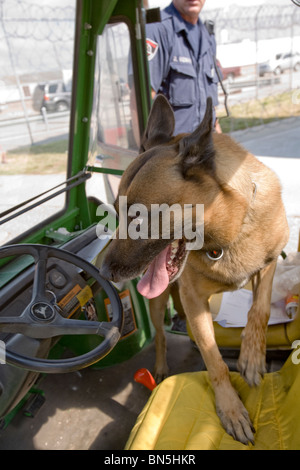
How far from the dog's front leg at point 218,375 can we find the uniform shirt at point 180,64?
162 centimetres

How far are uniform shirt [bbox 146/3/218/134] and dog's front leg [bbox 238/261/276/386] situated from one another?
161cm

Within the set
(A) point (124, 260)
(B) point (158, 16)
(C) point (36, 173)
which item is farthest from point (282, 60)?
(A) point (124, 260)

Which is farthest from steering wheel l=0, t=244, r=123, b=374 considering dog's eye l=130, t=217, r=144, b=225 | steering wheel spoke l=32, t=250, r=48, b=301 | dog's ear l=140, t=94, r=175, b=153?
dog's ear l=140, t=94, r=175, b=153

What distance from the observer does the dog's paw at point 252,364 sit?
70.6 inches

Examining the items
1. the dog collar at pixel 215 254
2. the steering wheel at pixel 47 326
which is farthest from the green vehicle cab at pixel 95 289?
the dog collar at pixel 215 254

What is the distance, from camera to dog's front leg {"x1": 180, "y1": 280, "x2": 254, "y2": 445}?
1631mm

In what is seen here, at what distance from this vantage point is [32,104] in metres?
2.26

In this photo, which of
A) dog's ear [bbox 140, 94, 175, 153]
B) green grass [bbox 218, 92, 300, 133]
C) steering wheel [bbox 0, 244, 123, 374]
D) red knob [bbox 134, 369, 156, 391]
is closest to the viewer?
steering wheel [bbox 0, 244, 123, 374]

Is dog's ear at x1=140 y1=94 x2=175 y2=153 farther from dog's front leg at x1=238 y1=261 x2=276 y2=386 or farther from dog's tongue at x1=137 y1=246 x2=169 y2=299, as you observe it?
dog's front leg at x1=238 y1=261 x2=276 y2=386

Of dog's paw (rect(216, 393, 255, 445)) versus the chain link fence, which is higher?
the chain link fence

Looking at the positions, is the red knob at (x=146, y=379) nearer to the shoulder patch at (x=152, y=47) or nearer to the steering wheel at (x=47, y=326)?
the steering wheel at (x=47, y=326)

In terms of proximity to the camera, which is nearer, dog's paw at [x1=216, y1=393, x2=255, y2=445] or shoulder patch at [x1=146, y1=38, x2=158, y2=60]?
dog's paw at [x1=216, y1=393, x2=255, y2=445]
